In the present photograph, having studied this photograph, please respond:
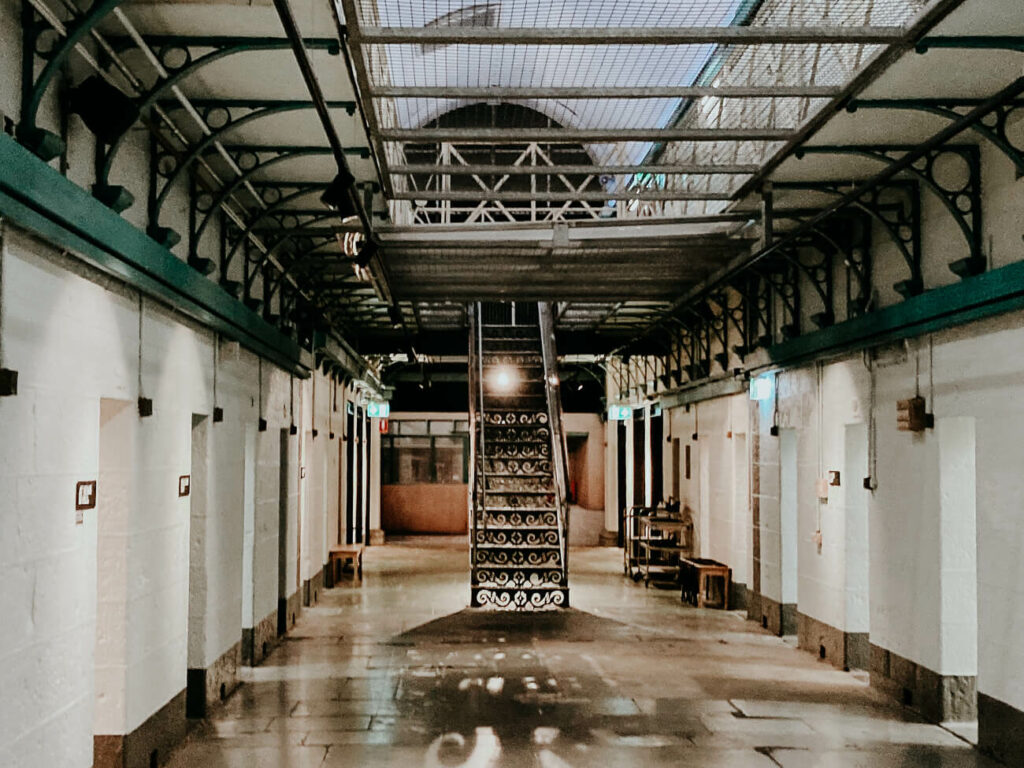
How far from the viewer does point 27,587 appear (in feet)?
12.3

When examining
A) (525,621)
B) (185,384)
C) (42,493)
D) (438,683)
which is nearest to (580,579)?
(525,621)

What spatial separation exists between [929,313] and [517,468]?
7.57 meters

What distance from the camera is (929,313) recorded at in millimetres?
6410

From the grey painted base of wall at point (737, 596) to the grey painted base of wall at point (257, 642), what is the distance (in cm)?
558

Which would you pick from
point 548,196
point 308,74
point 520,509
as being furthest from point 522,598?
point 308,74

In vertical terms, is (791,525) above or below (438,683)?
above

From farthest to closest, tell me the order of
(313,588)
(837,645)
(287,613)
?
(313,588)
(287,613)
(837,645)

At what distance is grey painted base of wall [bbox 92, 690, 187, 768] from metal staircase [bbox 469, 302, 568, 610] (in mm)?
5791

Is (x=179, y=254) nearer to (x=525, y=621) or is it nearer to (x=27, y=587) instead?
(x=27, y=587)

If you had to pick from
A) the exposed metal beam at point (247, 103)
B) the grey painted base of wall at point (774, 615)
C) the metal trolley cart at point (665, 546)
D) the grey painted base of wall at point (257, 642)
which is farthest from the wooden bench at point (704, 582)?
the exposed metal beam at point (247, 103)

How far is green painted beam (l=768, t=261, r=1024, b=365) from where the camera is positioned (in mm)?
5484

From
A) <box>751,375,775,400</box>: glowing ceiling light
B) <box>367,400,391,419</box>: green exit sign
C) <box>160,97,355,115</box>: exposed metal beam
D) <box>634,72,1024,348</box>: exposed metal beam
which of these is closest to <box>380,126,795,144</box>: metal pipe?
<box>160,97,355,115</box>: exposed metal beam

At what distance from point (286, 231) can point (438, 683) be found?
3.76m

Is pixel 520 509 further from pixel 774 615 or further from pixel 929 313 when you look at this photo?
pixel 929 313
